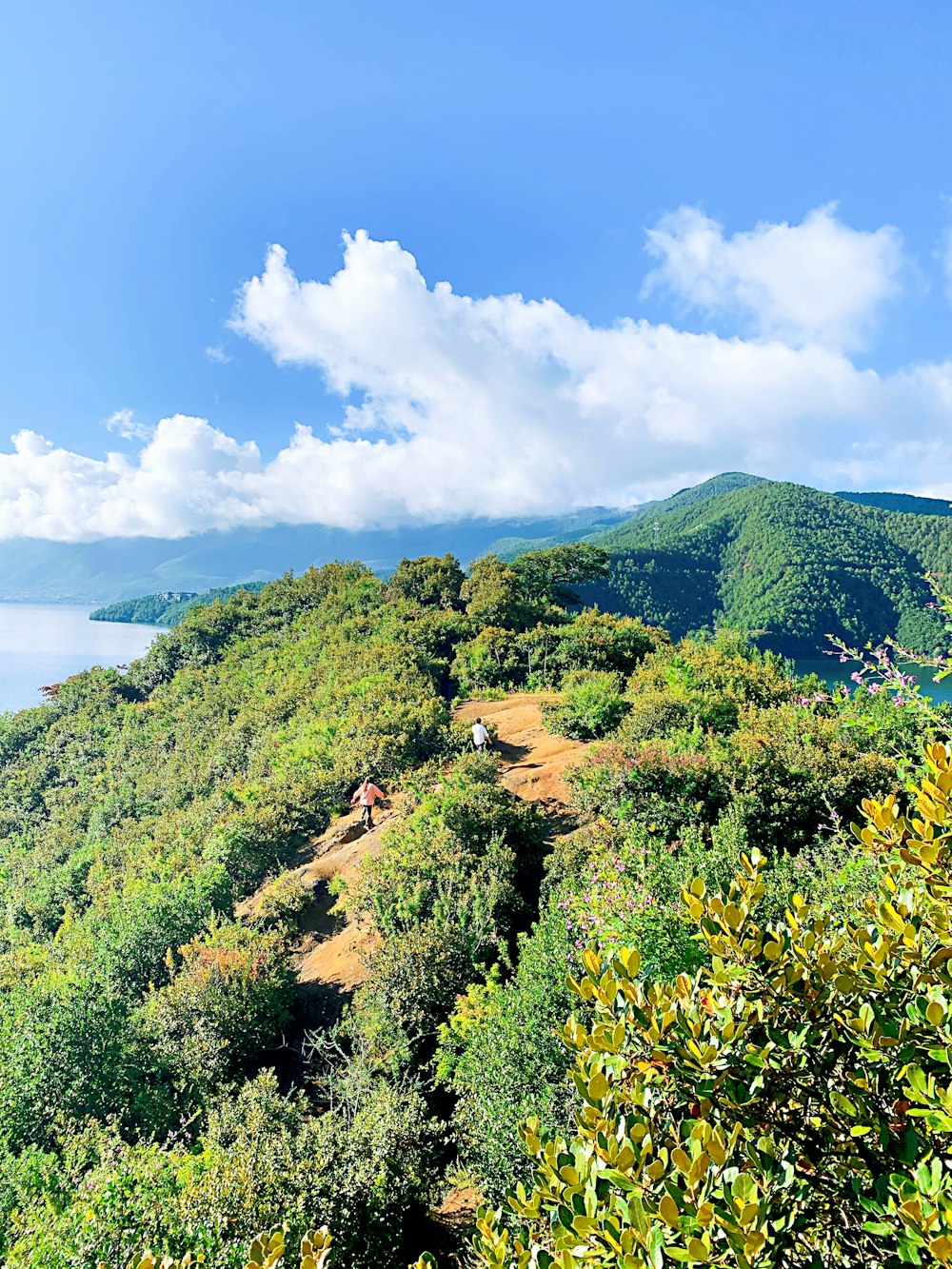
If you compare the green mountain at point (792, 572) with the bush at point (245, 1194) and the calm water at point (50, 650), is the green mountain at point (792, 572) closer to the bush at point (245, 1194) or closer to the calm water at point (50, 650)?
the calm water at point (50, 650)

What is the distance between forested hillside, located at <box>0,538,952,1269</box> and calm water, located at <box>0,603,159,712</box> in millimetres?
37403

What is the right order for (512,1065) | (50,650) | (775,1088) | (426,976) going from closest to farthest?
(775,1088) → (512,1065) → (426,976) → (50,650)

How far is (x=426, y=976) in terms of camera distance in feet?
29.4

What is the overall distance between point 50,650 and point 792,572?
110m

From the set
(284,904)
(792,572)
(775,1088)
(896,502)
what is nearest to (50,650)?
(284,904)

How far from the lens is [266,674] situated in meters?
32.8

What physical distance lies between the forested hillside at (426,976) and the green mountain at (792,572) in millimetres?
71489

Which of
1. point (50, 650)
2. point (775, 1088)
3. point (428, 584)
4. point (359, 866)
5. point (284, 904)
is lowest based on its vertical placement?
point (284, 904)

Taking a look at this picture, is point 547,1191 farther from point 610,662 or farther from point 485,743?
point 610,662

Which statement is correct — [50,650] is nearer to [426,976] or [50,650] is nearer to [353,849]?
[353,849]

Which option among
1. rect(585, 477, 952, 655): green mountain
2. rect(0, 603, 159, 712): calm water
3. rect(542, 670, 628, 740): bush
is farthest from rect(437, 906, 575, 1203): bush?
rect(585, 477, 952, 655): green mountain

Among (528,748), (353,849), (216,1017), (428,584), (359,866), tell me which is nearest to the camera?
(216,1017)

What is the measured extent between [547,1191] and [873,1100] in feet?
4.05

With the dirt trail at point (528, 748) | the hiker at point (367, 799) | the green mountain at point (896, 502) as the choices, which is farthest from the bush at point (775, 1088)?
the green mountain at point (896, 502)
